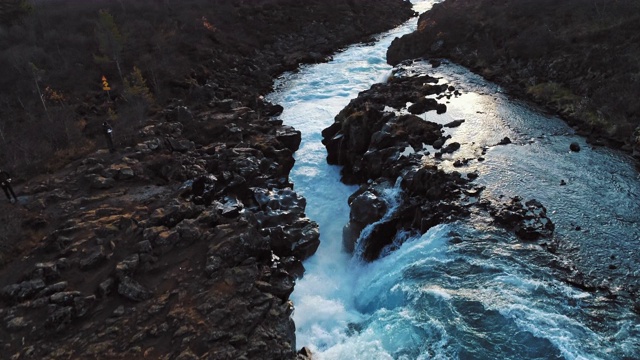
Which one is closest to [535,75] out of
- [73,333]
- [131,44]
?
[73,333]

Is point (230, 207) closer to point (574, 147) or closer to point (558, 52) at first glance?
point (574, 147)

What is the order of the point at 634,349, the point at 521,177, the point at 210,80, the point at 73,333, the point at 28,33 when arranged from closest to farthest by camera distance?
the point at 634,349, the point at 73,333, the point at 521,177, the point at 210,80, the point at 28,33

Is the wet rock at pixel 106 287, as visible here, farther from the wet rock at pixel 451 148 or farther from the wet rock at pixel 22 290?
the wet rock at pixel 451 148

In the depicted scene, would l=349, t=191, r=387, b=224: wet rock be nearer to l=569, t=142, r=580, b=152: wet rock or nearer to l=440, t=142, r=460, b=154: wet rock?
l=440, t=142, r=460, b=154: wet rock

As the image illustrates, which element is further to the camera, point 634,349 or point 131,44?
point 131,44

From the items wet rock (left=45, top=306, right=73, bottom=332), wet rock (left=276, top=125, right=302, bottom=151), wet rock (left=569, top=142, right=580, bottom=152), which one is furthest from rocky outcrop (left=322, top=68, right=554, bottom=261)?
wet rock (left=45, top=306, right=73, bottom=332)

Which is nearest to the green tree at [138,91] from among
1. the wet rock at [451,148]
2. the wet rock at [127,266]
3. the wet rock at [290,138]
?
the wet rock at [290,138]

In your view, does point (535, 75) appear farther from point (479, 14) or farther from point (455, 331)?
point (455, 331)

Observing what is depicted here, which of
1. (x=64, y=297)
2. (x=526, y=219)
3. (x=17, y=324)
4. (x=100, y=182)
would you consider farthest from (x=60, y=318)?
(x=526, y=219)
